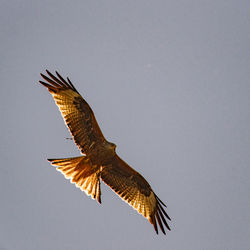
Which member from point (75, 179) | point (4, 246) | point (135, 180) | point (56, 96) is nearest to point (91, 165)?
point (75, 179)

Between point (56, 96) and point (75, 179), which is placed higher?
point (56, 96)

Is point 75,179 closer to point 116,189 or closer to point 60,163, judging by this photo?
point 60,163

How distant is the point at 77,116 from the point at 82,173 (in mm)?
1451

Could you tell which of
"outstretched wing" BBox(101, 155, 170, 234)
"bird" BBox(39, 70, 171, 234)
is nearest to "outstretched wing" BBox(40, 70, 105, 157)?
"bird" BBox(39, 70, 171, 234)

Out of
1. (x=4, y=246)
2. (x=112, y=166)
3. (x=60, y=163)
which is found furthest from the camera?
(x=4, y=246)

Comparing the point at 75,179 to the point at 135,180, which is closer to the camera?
the point at 75,179

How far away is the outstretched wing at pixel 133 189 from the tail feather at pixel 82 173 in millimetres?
445

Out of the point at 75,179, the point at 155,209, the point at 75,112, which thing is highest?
the point at 75,112

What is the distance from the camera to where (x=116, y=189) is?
9.77 meters

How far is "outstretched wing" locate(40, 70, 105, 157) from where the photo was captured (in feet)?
30.0

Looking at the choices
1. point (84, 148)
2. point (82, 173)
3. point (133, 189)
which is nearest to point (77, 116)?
point (84, 148)

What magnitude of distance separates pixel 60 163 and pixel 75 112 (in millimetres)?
1339

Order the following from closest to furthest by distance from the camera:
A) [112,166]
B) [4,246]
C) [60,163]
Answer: [60,163]
[112,166]
[4,246]

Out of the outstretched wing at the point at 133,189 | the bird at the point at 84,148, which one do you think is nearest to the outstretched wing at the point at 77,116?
the bird at the point at 84,148
